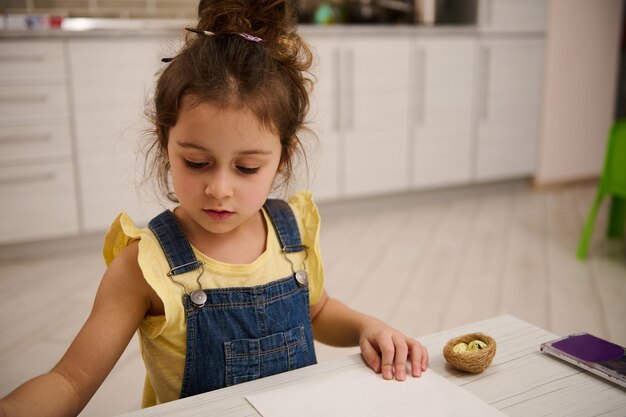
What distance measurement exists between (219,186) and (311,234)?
225 millimetres

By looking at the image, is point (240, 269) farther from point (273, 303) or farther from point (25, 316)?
point (25, 316)

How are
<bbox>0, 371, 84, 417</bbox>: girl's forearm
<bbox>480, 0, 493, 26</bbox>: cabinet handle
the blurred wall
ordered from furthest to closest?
the blurred wall < <bbox>480, 0, 493, 26</bbox>: cabinet handle < <bbox>0, 371, 84, 417</bbox>: girl's forearm

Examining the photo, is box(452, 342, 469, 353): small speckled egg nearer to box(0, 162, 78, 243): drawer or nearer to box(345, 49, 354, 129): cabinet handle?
box(0, 162, 78, 243): drawer

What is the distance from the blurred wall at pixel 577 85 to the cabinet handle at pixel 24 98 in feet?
9.25

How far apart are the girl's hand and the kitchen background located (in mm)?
942

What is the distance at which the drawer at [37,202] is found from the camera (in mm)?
2463

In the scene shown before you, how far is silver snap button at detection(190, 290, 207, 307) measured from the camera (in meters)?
0.76

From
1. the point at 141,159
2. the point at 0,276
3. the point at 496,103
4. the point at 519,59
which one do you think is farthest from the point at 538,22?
the point at 0,276

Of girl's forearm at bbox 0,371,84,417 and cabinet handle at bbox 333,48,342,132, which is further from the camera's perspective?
cabinet handle at bbox 333,48,342,132

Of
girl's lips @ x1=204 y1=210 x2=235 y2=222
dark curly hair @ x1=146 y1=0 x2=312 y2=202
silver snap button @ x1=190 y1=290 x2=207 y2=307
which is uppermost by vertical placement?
dark curly hair @ x1=146 y1=0 x2=312 y2=202

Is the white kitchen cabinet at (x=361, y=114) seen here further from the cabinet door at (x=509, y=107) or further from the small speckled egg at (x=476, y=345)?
the small speckled egg at (x=476, y=345)

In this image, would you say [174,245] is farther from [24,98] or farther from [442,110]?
[442,110]

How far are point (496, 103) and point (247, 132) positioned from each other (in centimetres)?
316

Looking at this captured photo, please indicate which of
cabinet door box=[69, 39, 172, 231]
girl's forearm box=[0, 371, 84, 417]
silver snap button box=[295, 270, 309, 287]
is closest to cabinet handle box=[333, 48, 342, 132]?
cabinet door box=[69, 39, 172, 231]
